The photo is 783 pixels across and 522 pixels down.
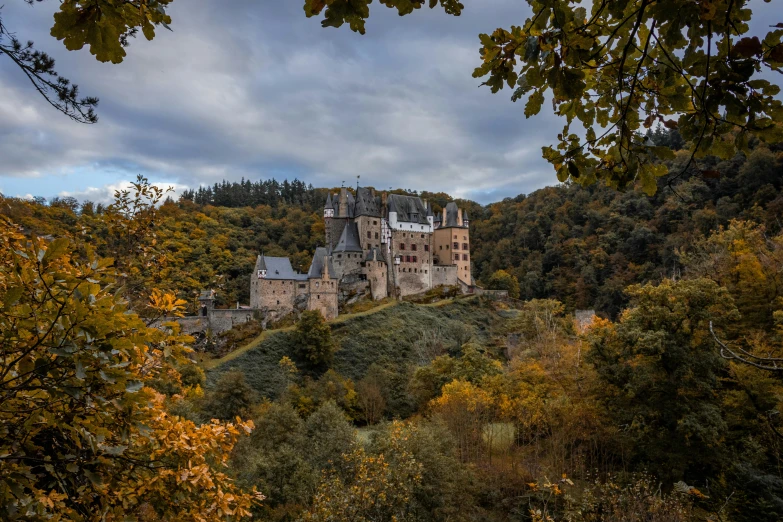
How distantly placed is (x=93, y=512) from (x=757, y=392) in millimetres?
17928

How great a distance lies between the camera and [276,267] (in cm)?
4062

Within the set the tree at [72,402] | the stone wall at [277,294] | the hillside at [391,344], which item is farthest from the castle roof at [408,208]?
the tree at [72,402]

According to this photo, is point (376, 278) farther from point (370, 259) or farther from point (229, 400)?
point (229, 400)

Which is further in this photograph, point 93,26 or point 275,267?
point 275,267

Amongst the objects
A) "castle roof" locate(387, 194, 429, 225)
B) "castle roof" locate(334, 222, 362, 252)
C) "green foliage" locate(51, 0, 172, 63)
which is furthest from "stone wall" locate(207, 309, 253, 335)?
"green foliage" locate(51, 0, 172, 63)

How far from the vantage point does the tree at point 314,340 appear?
3341 cm

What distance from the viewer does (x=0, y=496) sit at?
2371 mm

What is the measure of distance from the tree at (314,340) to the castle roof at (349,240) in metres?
11.6

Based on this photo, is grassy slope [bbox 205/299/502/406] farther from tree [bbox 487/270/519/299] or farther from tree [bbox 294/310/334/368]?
tree [bbox 487/270/519/299]

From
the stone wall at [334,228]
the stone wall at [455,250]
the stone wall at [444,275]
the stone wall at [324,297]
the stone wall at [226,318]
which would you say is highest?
the stone wall at [334,228]

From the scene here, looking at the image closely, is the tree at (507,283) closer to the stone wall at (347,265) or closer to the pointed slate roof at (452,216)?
the pointed slate roof at (452,216)

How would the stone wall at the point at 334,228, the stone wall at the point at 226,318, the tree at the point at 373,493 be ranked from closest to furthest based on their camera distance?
the tree at the point at 373,493 < the stone wall at the point at 226,318 < the stone wall at the point at 334,228

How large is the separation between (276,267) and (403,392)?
17.8m

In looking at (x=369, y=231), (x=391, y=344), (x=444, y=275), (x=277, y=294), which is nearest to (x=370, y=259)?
(x=369, y=231)
